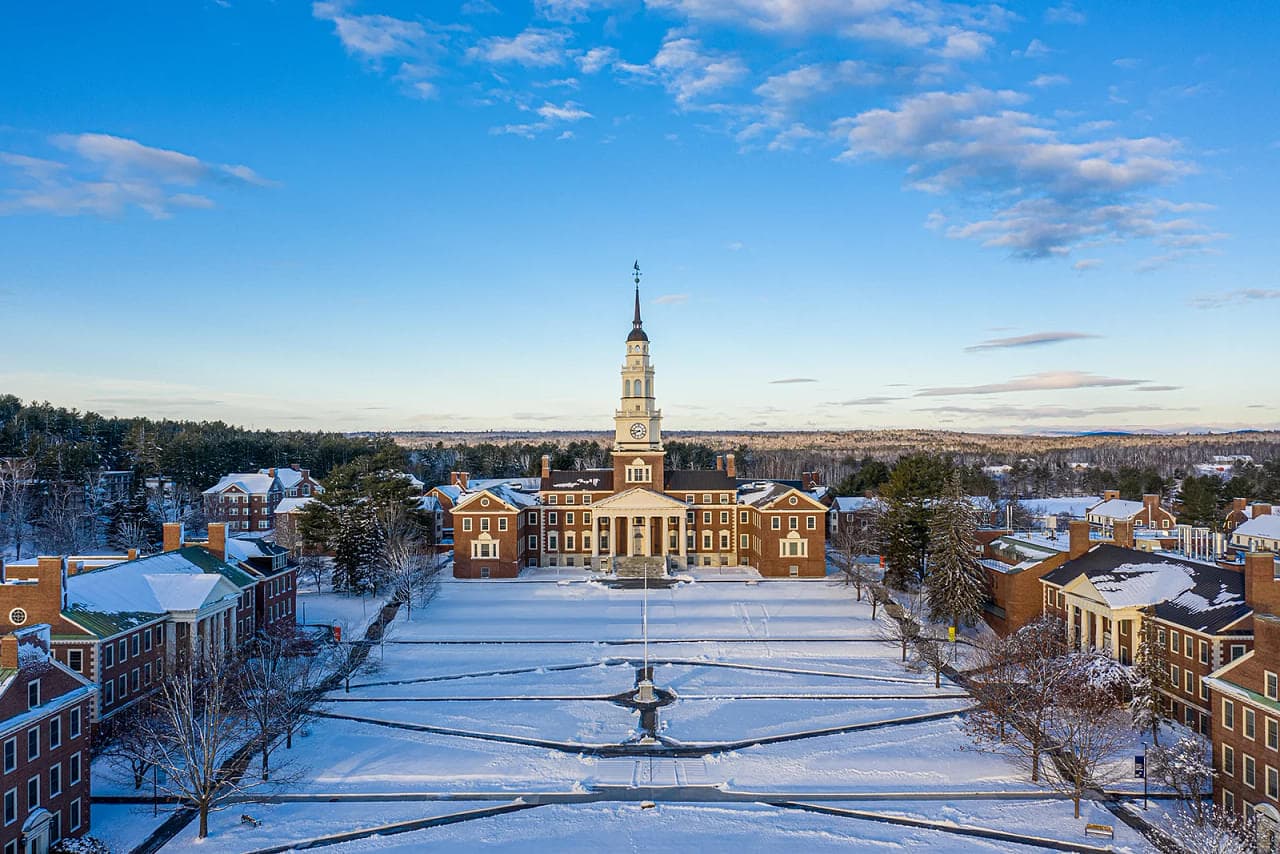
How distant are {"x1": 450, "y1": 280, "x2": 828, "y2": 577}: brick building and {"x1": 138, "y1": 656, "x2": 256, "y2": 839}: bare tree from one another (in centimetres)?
3718

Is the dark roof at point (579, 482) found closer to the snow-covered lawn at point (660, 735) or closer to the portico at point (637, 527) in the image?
the portico at point (637, 527)

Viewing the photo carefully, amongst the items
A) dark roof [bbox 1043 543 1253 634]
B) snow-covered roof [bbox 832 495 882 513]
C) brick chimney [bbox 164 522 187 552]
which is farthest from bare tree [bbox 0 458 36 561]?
dark roof [bbox 1043 543 1253 634]

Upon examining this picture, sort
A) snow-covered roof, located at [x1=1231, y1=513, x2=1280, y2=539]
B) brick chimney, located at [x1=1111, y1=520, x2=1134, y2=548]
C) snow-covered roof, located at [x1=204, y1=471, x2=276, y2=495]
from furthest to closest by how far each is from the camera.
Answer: snow-covered roof, located at [x1=204, y1=471, x2=276, y2=495], snow-covered roof, located at [x1=1231, y1=513, x2=1280, y2=539], brick chimney, located at [x1=1111, y1=520, x2=1134, y2=548]

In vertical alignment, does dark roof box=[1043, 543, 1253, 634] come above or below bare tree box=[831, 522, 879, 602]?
above

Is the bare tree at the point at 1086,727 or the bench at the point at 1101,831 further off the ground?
the bare tree at the point at 1086,727

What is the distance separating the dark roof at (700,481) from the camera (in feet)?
252

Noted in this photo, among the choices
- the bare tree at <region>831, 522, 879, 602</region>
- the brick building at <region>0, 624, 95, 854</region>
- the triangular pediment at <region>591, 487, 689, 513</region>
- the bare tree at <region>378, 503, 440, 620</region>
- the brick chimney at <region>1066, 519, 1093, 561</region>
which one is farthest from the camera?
the triangular pediment at <region>591, 487, 689, 513</region>

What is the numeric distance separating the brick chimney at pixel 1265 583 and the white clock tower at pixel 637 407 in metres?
49.6

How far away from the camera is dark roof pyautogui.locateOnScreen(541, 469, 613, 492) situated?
76.6 m

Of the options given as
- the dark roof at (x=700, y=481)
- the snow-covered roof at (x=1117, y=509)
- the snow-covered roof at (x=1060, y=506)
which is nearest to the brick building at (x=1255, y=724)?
the dark roof at (x=700, y=481)

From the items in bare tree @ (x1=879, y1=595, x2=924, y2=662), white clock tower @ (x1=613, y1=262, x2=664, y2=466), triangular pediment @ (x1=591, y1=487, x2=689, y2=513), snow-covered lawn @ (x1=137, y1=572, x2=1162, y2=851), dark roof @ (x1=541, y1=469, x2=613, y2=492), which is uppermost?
white clock tower @ (x1=613, y1=262, x2=664, y2=466)

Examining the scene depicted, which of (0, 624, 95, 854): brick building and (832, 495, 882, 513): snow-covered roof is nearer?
(0, 624, 95, 854): brick building

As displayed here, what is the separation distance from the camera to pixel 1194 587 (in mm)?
36250

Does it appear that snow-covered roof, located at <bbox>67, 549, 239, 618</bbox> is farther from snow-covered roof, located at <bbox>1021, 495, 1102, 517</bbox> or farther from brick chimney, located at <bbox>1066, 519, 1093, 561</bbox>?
snow-covered roof, located at <bbox>1021, 495, 1102, 517</bbox>
